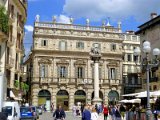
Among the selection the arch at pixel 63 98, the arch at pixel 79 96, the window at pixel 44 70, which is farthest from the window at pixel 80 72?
the window at pixel 44 70

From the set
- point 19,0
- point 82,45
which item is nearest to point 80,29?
point 82,45

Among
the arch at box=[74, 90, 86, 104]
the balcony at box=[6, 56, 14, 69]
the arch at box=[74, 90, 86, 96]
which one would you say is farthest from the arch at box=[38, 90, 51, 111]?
the balcony at box=[6, 56, 14, 69]

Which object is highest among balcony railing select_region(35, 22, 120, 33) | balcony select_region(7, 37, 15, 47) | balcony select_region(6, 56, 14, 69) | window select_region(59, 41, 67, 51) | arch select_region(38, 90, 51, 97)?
balcony railing select_region(35, 22, 120, 33)

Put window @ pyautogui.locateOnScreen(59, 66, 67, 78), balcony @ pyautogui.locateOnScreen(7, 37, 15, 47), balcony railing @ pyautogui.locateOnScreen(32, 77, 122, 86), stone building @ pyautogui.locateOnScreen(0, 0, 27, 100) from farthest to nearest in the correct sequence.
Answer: window @ pyautogui.locateOnScreen(59, 66, 67, 78)
balcony railing @ pyautogui.locateOnScreen(32, 77, 122, 86)
balcony @ pyautogui.locateOnScreen(7, 37, 15, 47)
stone building @ pyautogui.locateOnScreen(0, 0, 27, 100)

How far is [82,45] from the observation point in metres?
70.9

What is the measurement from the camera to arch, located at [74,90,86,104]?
69500 mm

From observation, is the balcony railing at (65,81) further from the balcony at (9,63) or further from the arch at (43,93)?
the balcony at (9,63)

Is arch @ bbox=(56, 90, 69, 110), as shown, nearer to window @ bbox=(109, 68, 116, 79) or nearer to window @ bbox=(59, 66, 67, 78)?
window @ bbox=(59, 66, 67, 78)

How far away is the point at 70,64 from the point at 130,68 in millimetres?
13661

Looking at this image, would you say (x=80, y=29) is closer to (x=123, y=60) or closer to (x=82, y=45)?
(x=82, y=45)

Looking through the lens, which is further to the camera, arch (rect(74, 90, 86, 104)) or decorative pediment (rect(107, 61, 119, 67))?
decorative pediment (rect(107, 61, 119, 67))

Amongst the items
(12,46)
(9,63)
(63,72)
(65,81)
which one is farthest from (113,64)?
(9,63)

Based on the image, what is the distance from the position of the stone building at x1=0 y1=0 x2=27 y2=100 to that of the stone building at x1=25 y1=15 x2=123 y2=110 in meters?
21.0

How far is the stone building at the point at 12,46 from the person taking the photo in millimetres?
35719
